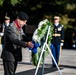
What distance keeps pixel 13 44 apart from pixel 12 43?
0.06 meters

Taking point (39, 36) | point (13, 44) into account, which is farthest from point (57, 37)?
point (13, 44)

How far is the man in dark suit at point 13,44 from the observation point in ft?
23.6

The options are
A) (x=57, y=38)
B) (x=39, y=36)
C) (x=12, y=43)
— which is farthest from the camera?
(x=57, y=38)

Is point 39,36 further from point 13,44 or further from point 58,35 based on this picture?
point 58,35

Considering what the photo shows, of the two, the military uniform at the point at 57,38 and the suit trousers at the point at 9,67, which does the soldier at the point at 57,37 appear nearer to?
the military uniform at the point at 57,38

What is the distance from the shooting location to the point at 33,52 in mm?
8758

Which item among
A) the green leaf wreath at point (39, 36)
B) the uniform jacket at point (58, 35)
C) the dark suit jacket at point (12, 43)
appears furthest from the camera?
the uniform jacket at point (58, 35)

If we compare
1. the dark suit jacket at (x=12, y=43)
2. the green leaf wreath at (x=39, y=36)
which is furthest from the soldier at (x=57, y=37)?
the dark suit jacket at (x=12, y=43)

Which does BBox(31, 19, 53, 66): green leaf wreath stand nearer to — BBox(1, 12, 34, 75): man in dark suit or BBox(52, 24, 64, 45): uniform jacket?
BBox(1, 12, 34, 75): man in dark suit

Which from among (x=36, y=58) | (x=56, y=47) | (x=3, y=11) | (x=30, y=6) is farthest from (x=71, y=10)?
(x=36, y=58)

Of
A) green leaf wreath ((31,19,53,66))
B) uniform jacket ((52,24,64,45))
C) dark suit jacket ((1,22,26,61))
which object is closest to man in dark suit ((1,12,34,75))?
dark suit jacket ((1,22,26,61))

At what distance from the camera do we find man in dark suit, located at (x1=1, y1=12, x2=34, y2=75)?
718 cm

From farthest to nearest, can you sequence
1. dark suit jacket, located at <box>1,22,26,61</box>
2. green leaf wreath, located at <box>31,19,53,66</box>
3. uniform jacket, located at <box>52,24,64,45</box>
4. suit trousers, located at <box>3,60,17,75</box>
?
uniform jacket, located at <box>52,24,64,45</box> → green leaf wreath, located at <box>31,19,53,66</box> → suit trousers, located at <box>3,60,17,75</box> → dark suit jacket, located at <box>1,22,26,61</box>

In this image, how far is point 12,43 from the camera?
7.21 meters
